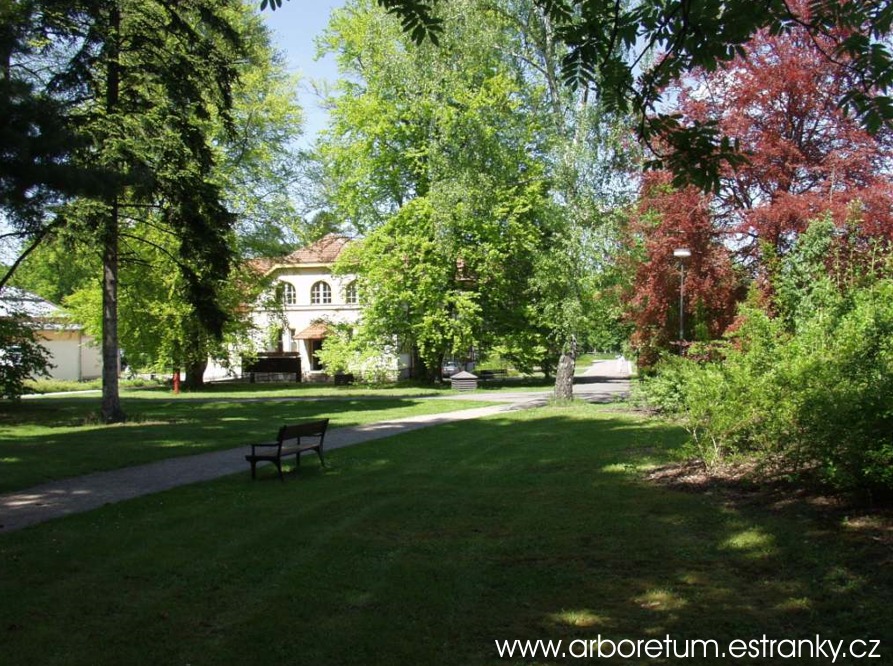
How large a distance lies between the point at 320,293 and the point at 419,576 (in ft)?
140

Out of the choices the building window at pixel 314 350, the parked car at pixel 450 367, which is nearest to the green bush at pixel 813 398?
the parked car at pixel 450 367

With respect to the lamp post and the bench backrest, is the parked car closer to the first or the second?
the lamp post

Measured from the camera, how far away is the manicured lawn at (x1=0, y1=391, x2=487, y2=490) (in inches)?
473

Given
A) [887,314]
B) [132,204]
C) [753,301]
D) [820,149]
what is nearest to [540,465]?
[753,301]

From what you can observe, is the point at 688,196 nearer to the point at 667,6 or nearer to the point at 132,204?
the point at 667,6

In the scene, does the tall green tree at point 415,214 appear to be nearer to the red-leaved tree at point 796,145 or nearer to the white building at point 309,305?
the white building at point 309,305

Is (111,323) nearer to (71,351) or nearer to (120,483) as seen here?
(120,483)

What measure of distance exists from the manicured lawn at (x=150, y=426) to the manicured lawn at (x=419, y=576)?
3.83 meters

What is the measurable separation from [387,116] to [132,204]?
17.5 m

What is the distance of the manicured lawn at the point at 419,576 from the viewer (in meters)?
4.41

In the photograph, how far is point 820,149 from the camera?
1475 cm

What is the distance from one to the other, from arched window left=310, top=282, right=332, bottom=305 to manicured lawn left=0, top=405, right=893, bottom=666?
125ft

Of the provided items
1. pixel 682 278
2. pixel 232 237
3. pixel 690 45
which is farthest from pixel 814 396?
pixel 232 237

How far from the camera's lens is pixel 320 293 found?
47.3 meters
